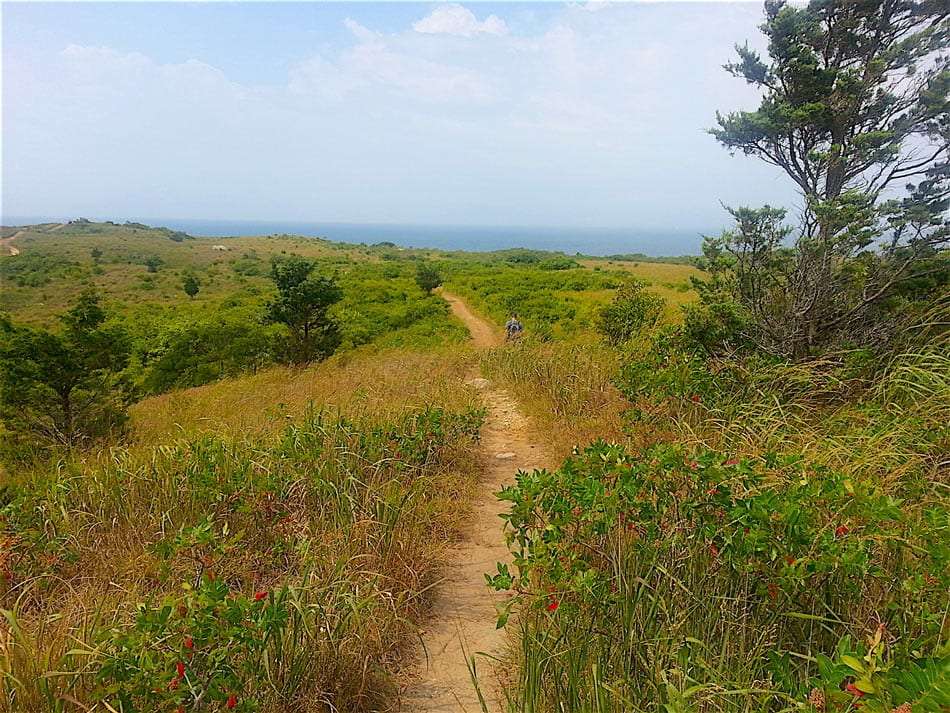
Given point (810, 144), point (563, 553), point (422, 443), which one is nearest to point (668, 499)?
point (563, 553)

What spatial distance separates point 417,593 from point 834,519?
2.04 m

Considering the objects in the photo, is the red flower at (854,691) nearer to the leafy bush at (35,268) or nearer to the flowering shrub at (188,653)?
the flowering shrub at (188,653)

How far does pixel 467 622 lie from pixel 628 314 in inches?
435

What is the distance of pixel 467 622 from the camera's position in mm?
3031

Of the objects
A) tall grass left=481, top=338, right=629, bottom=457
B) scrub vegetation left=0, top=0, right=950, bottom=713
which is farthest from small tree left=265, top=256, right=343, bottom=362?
tall grass left=481, top=338, right=629, bottom=457

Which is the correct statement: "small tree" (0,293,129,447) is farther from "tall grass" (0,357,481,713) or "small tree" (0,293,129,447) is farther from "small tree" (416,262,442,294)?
"small tree" (416,262,442,294)

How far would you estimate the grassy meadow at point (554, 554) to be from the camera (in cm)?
192

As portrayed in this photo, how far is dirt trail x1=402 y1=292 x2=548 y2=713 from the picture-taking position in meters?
2.49

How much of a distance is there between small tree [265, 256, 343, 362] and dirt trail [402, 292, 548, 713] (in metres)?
10.8

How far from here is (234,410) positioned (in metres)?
7.50

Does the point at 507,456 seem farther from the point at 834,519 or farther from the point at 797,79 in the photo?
the point at 797,79

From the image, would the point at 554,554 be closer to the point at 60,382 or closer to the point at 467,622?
the point at 467,622

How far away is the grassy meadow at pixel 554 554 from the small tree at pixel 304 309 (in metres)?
9.04

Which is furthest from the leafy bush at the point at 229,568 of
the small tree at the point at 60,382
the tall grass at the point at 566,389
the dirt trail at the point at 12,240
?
the dirt trail at the point at 12,240
